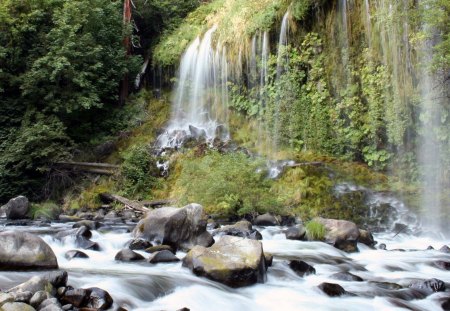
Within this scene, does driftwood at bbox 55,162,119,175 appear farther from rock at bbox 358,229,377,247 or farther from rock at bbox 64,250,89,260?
rock at bbox 358,229,377,247

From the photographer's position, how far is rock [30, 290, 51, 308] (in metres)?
4.76

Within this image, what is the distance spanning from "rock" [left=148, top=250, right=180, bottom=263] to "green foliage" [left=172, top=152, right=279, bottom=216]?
14.6ft

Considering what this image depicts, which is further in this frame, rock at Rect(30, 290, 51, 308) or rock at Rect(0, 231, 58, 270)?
rock at Rect(0, 231, 58, 270)

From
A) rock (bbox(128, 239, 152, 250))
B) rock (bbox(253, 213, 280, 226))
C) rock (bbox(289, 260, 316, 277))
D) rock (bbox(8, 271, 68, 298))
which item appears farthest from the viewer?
rock (bbox(253, 213, 280, 226))

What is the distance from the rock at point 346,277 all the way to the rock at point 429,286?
737 millimetres

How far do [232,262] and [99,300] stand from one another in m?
1.97

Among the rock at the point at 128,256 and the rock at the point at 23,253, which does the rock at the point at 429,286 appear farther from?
the rock at the point at 23,253

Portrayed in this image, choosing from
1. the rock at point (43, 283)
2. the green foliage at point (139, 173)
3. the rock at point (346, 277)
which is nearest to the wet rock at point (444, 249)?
the rock at point (346, 277)

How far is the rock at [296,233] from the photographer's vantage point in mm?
9930

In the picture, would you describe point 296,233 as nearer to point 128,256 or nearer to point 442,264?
point 442,264

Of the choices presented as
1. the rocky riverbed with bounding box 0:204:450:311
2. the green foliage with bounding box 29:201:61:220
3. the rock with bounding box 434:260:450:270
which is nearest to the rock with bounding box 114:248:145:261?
the rocky riverbed with bounding box 0:204:450:311

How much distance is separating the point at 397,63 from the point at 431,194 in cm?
373

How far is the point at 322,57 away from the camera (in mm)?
15469

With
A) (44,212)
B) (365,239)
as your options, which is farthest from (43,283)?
(44,212)
